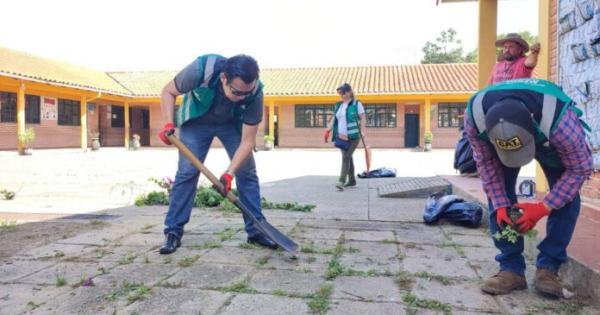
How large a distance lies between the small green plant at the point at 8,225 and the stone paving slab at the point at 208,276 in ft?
7.64

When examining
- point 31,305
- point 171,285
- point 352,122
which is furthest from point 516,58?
point 31,305

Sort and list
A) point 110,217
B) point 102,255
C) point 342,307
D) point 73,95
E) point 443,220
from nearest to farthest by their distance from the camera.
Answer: point 342,307 → point 102,255 → point 443,220 → point 110,217 → point 73,95

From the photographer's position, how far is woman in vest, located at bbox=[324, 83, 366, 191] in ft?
22.5

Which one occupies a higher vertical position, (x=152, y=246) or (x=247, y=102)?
(x=247, y=102)

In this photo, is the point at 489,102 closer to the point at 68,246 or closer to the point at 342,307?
the point at 342,307

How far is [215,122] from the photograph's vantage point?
11.1ft

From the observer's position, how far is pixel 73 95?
2364cm

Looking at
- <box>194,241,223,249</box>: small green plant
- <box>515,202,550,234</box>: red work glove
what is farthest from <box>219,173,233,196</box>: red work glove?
<box>515,202,550,234</box>: red work glove

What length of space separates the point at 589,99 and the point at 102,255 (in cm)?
459

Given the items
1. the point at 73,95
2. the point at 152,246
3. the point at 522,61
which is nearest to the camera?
the point at 152,246

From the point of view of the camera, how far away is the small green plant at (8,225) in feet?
13.2

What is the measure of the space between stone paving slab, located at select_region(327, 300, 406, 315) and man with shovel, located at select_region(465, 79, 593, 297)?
567mm

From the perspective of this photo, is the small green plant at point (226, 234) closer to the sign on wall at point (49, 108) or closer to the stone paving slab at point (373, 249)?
the stone paving slab at point (373, 249)

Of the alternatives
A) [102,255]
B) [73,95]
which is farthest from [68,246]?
[73,95]
